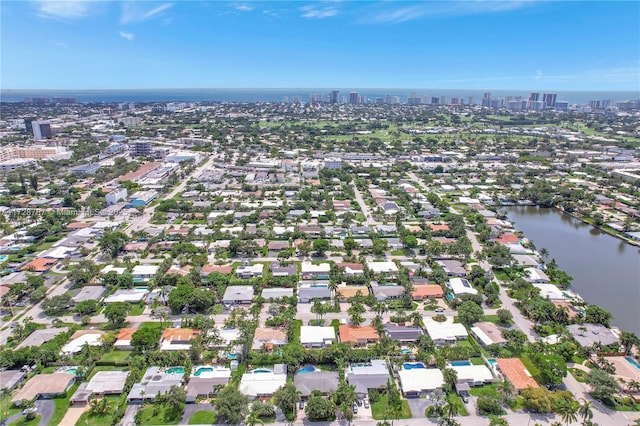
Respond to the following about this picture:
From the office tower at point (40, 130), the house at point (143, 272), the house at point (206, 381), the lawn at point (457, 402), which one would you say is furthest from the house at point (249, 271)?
the office tower at point (40, 130)

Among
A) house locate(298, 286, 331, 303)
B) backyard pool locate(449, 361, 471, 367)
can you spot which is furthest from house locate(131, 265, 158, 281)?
backyard pool locate(449, 361, 471, 367)

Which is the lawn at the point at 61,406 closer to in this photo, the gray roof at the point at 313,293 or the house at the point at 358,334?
the gray roof at the point at 313,293

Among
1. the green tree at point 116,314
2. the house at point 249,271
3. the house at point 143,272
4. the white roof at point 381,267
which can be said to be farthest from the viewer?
the white roof at point 381,267

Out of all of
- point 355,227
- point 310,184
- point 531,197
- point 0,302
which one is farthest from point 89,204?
point 531,197

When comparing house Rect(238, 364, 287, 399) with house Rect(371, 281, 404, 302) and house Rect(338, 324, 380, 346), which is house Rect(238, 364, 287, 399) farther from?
house Rect(371, 281, 404, 302)

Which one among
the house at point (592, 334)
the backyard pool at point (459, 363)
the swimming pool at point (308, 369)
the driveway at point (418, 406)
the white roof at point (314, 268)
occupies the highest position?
the white roof at point (314, 268)

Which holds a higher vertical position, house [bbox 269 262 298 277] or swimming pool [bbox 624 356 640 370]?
house [bbox 269 262 298 277]

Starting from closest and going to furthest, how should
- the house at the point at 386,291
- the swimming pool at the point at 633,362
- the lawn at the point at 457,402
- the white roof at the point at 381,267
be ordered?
1. the lawn at the point at 457,402
2. the swimming pool at the point at 633,362
3. the house at the point at 386,291
4. the white roof at the point at 381,267
